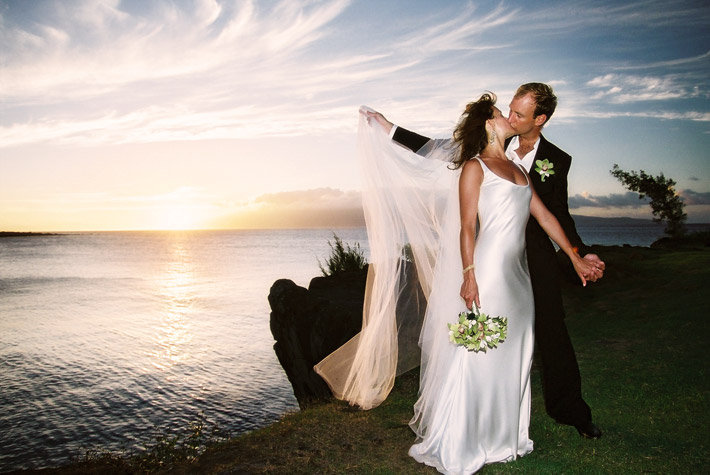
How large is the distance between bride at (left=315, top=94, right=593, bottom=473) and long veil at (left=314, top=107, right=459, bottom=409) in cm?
1

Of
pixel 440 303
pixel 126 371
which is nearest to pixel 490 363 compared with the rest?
pixel 440 303

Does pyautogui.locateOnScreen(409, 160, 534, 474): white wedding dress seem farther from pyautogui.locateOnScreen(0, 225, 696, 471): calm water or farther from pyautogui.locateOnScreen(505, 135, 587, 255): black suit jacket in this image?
pyautogui.locateOnScreen(0, 225, 696, 471): calm water

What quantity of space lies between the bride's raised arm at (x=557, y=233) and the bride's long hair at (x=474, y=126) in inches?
33.4

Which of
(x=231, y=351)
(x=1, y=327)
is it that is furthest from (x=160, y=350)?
(x=1, y=327)

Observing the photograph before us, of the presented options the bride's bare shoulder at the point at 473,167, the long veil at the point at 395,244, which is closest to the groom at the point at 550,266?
the long veil at the point at 395,244

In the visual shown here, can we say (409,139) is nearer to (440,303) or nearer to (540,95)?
(540,95)

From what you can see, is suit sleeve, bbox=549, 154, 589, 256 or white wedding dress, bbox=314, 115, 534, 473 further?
suit sleeve, bbox=549, 154, 589, 256

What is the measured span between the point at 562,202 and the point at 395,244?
1.67 m

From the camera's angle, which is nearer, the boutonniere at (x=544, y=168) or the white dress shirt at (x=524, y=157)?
the boutonniere at (x=544, y=168)

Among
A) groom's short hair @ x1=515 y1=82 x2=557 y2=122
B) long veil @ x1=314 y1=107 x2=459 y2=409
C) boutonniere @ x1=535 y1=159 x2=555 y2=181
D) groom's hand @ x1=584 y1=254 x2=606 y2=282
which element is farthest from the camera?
long veil @ x1=314 y1=107 x2=459 y2=409

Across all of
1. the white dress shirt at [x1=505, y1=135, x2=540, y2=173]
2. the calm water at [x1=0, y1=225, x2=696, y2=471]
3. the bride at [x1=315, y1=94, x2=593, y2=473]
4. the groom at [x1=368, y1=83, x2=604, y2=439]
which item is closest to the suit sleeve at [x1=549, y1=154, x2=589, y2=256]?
the groom at [x1=368, y1=83, x2=604, y2=439]

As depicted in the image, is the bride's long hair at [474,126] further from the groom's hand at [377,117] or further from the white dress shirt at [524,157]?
the groom's hand at [377,117]

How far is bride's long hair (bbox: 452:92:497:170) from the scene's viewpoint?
12.9 feet

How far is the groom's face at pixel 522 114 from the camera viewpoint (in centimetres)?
414
